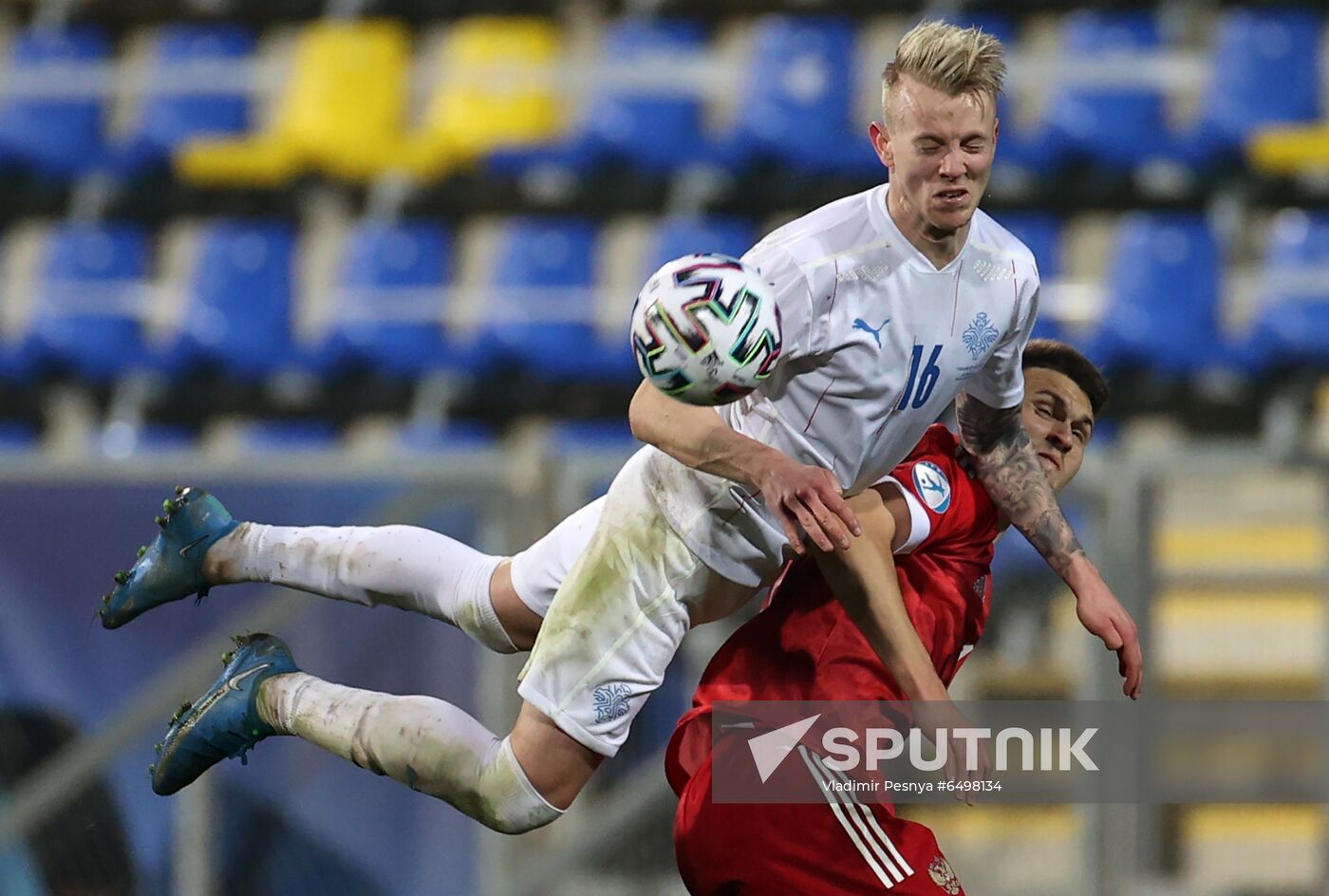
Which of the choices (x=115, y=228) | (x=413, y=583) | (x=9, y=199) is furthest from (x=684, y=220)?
(x=413, y=583)

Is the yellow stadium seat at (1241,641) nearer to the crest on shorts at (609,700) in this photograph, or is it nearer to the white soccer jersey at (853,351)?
the white soccer jersey at (853,351)

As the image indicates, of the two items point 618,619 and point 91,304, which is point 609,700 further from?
point 91,304

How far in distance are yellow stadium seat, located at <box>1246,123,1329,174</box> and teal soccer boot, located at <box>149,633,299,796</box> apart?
5070mm

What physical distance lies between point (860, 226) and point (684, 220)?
5.20 metres

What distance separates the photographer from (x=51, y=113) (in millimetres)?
10273

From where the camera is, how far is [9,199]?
1020cm

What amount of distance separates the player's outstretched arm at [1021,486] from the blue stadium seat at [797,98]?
4.75m

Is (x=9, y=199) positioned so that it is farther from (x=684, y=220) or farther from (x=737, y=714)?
(x=737, y=714)

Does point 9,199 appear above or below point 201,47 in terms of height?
below

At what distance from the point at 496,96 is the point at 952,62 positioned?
6.39 m

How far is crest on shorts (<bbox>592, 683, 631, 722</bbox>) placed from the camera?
12.3 feet

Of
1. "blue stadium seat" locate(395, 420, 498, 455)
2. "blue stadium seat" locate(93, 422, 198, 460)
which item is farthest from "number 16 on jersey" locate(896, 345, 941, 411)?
"blue stadium seat" locate(93, 422, 198, 460)

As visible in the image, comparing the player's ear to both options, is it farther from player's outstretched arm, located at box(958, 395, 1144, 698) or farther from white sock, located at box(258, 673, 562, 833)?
white sock, located at box(258, 673, 562, 833)

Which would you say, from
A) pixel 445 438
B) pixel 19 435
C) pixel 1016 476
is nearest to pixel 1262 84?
pixel 445 438
